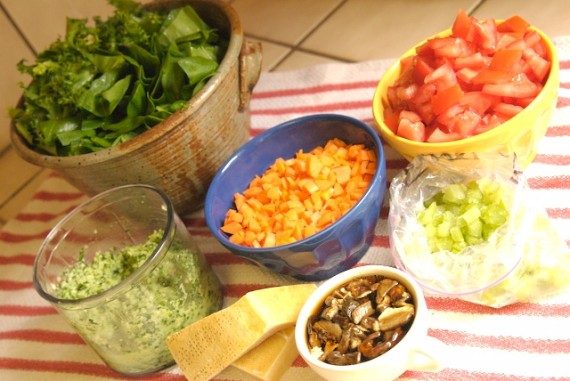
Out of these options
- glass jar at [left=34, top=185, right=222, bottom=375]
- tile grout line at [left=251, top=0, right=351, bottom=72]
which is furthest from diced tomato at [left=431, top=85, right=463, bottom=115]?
tile grout line at [left=251, top=0, right=351, bottom=72]

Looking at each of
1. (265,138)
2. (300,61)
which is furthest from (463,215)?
(300,61)

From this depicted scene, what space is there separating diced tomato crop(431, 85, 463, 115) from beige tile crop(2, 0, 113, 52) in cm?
88

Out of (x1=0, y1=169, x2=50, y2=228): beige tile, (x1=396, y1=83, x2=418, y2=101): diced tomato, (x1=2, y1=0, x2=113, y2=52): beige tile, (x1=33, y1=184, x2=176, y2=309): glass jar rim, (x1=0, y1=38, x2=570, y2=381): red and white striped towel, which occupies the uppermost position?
(x1=2, y1=0, x2=113, y2=52): beige tile

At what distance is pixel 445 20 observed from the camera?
3.73 ft

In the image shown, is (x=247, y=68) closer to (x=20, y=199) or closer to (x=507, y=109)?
(x=507, y=109)

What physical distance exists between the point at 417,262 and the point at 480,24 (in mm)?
328

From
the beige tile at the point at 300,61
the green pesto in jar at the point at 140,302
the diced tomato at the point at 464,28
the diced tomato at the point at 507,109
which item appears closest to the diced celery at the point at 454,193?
the diced tomato at the point at 507,109

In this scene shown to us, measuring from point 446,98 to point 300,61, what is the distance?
518 millimetres

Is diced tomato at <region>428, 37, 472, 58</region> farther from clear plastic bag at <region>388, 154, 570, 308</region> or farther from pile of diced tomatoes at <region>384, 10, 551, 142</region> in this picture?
clear plastic bag at <region>388, 154, 570, 308</region>

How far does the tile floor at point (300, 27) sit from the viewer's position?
1131mm

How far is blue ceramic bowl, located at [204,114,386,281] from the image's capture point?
0.77 meters

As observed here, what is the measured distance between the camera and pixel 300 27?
51.9 inches

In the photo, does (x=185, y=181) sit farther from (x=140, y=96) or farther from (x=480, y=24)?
(x=480, y=24)

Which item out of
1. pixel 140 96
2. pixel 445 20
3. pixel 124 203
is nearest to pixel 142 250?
pixel 124 203
